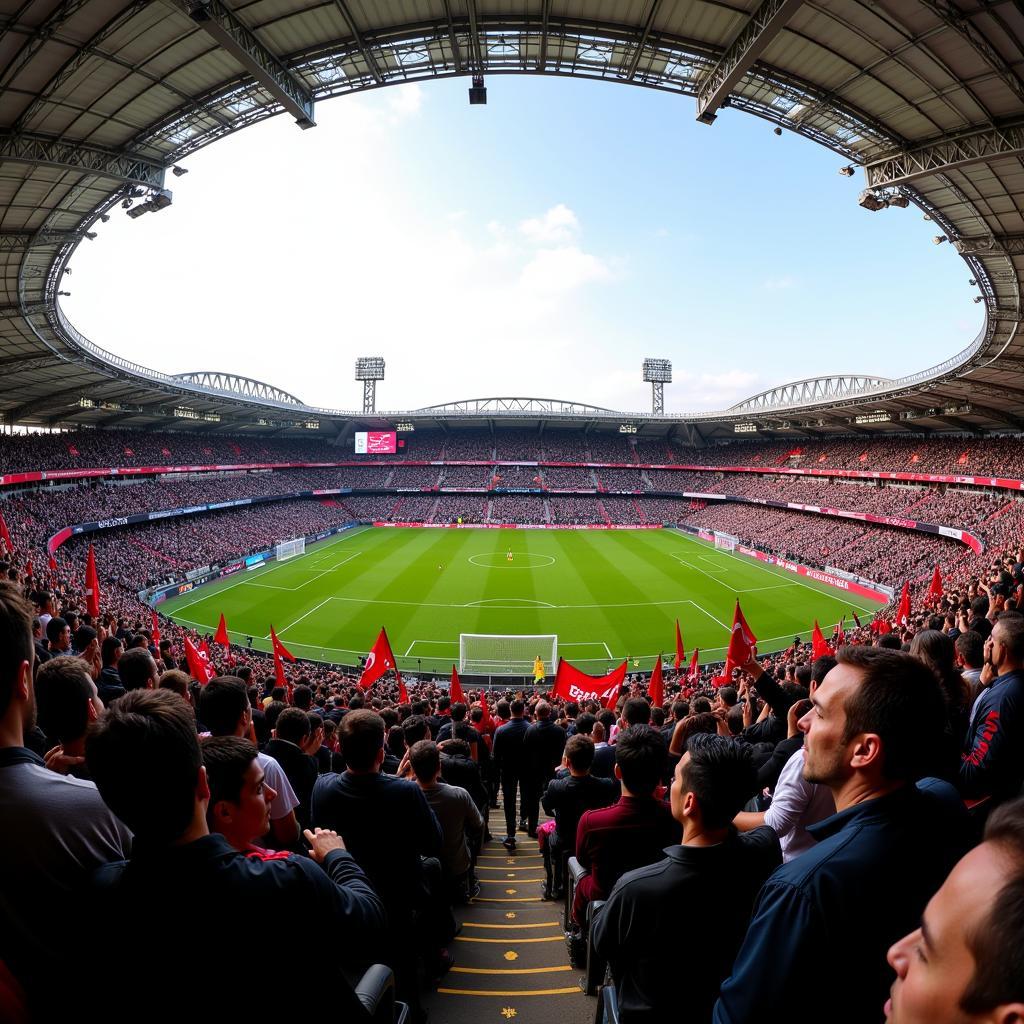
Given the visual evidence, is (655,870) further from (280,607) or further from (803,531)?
(803,531)

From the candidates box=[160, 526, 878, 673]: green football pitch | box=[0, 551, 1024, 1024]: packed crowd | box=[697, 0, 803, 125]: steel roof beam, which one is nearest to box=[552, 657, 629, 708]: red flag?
box=[160, 526, 878, 673]: green football pitch

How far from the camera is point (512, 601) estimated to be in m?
35.9

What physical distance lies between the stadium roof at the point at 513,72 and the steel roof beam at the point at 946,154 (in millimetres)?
38

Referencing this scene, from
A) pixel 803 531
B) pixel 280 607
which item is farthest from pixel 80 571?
pixel 803 531

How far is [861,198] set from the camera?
16.0 m

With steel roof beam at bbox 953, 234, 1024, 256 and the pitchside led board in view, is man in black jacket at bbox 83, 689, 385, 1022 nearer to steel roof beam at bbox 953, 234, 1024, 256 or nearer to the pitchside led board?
steel roof beam at bbox 953, 234, 1024, 256

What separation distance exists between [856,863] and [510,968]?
4276 mm

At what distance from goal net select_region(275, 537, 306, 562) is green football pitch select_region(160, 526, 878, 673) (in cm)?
98

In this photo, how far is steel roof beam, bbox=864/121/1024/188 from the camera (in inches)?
516

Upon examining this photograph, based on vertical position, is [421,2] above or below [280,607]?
above

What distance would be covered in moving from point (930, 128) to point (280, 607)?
35.1m

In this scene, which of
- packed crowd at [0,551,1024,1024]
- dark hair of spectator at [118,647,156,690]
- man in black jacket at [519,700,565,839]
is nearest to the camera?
packed crowd at [0,551,1024,1024]

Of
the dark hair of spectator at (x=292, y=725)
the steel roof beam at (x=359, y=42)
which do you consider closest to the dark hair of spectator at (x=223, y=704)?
the dark hair of spectator at (x=292, y=725)

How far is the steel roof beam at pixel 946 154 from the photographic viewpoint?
1310 centimetres
